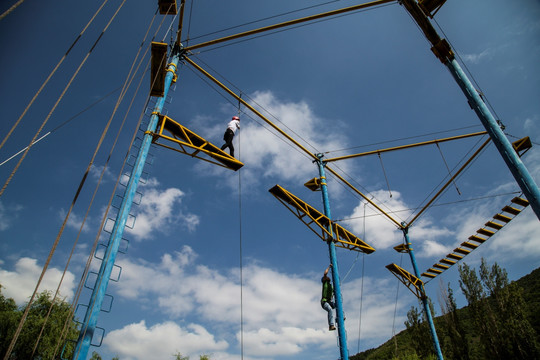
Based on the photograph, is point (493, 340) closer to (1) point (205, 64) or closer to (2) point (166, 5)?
(1) point (205, 64)

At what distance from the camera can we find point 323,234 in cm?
1061

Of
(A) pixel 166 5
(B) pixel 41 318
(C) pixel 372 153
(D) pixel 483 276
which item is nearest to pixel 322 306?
(C) pixel 372 153

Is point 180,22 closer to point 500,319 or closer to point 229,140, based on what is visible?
point 229,140

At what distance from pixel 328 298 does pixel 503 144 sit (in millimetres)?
7036

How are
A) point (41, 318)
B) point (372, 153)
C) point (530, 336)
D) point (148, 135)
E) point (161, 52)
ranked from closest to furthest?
1. point (148, 135)
2. point (161, 52)
3. point (372, 153)
4. point (530, 336)
5. point (41, 318)

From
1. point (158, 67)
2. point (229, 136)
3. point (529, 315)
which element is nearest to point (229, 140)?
point (229, 136)

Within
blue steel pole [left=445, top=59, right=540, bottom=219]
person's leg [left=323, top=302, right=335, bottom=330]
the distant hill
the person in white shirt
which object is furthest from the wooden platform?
the distant hill

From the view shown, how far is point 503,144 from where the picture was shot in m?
4.75

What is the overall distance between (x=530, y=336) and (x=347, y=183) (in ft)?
65.4

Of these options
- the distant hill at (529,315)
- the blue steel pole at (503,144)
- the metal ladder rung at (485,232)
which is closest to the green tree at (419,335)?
the distant hill at (529,315)

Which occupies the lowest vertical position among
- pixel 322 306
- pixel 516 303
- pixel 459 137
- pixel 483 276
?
pixel 322 306

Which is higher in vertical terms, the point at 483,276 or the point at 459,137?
the point at 459,137

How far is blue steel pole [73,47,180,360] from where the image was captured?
4465mm

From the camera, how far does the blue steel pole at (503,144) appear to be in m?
4.30
